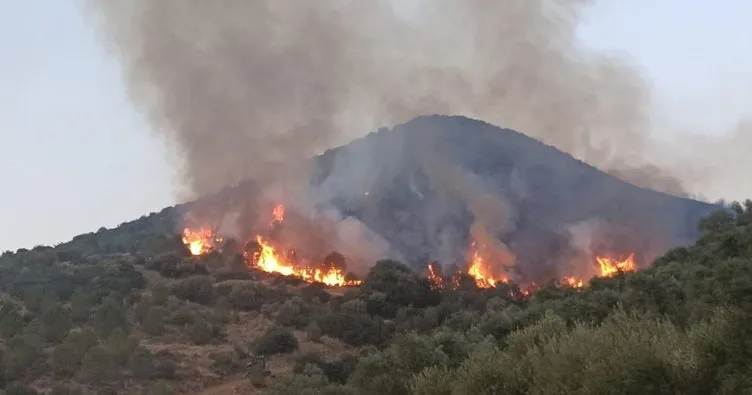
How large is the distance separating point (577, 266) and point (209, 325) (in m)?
45.9

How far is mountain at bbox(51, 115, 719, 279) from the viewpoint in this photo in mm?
84688

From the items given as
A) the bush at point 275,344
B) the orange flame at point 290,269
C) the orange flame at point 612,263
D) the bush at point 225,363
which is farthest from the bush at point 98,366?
the orange flame at point 612,263

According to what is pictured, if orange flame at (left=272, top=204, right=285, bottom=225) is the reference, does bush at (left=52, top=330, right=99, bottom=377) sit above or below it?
below

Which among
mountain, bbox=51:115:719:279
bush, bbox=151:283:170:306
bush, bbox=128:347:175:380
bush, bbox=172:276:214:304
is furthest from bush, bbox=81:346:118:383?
mountain, bbox=51:115:719:279

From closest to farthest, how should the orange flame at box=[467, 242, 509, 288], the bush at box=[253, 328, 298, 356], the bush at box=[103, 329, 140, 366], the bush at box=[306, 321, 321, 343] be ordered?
the bush at box=[103, 329, 140, 366] → the bush at box=[253, 328, 298, 356] → the bush at box=[306, 321, 321, 343] → the orange flame at box=[467, 242, 509, 288]

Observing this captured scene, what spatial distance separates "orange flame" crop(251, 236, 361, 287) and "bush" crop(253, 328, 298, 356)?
22.7m

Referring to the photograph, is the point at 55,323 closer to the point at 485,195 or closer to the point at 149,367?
the point at 149,367

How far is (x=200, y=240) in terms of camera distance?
→ 85.2m

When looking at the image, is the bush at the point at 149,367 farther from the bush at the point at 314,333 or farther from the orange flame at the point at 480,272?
the orange flame at the point at 480,272

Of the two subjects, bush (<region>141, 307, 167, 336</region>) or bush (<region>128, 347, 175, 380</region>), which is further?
bush (<region>141, 307, 167, 336</region>)

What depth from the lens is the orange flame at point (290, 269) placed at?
7031 cm

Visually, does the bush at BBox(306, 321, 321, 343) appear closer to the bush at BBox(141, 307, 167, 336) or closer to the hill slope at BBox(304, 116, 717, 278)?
the bush at BBox(141, 307, 167, 336)

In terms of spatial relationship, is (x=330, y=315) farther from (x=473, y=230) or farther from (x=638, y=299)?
(x=473, y=230)

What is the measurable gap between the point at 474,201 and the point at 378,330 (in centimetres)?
4865
